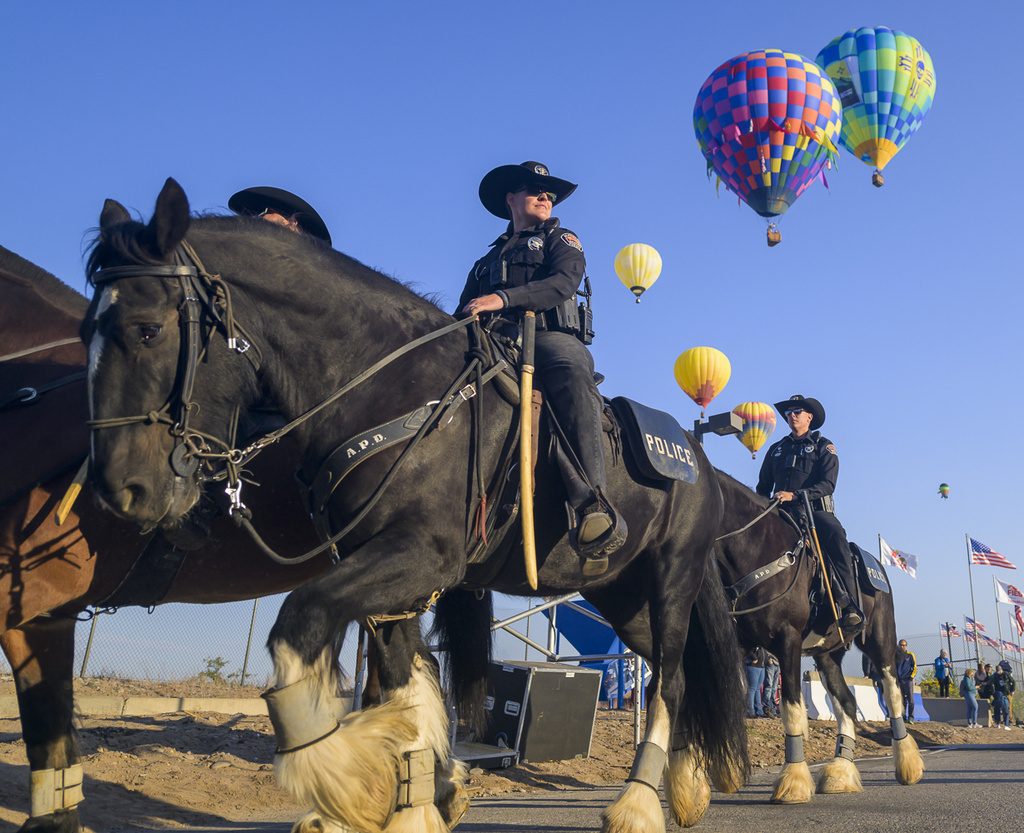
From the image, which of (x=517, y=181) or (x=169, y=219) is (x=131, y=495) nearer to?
(x=169, y=219)

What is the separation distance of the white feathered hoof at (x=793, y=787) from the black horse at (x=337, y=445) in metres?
3.46

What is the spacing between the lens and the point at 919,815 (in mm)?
5812

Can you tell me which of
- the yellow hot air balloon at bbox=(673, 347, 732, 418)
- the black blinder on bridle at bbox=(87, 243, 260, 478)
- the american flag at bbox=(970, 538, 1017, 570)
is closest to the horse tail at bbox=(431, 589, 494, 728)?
the black blinder on bridle at bbox=(87, 243, 260, 478)

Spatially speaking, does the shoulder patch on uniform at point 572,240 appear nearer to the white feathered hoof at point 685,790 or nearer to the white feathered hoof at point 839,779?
the white feathered hoof at point 685,790

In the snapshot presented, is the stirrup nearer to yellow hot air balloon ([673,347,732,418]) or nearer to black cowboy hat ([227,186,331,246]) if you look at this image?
black cowboy hat ([227,186,331,246])

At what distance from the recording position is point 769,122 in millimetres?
25234

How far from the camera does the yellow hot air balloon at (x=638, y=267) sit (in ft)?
102

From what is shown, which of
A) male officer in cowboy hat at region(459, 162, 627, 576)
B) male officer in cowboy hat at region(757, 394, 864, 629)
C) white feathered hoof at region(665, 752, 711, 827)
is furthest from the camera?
male officer in cowboy hat at region(757, 394, 864, 629)

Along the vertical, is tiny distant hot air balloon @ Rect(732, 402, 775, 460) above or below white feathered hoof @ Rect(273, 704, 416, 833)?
above

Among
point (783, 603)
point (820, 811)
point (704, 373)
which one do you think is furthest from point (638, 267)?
point (820, 811)

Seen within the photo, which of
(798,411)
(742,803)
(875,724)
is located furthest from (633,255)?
(742,803)

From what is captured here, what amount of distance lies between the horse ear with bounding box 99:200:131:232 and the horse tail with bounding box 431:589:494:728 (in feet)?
8.82

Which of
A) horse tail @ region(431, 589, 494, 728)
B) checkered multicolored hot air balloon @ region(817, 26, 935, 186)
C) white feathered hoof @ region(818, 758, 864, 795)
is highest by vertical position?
checkered multicolored hot air balloon @ region(817, 26, 935, 186)

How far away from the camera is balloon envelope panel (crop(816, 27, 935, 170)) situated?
27969 mm
